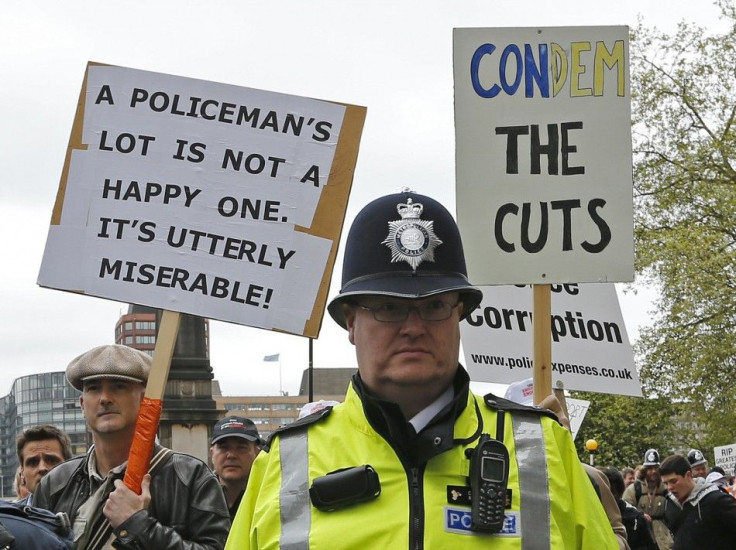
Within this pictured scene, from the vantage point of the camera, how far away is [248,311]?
5.98 m

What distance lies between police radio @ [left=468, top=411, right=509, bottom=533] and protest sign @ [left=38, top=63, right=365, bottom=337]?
2.72 meters

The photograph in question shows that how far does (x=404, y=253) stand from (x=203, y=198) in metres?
2.77

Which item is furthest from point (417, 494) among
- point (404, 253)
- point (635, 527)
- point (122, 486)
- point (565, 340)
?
point (635, 527)

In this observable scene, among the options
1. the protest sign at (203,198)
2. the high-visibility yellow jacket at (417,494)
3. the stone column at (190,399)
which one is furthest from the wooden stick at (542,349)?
the stone column at (190,399)

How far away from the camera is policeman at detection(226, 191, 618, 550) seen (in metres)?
3.25

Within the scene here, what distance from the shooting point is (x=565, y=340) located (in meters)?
8.84

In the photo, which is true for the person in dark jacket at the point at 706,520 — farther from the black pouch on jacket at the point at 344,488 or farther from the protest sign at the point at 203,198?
the black pouch on jacket at the point at 344,488

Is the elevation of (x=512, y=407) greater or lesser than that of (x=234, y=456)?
lesser

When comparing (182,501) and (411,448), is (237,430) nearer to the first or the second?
(182,501)

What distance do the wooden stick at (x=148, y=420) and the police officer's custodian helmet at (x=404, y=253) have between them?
5.91 feet

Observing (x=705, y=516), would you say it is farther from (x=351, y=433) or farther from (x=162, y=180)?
(x=351, y=433)

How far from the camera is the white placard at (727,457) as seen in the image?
88.9 feet

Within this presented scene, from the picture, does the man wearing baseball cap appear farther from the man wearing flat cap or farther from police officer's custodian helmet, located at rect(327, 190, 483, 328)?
police officer's custodian helmet, located at rect(327, 190, 483, 328)

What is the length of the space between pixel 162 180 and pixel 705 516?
215 inches
